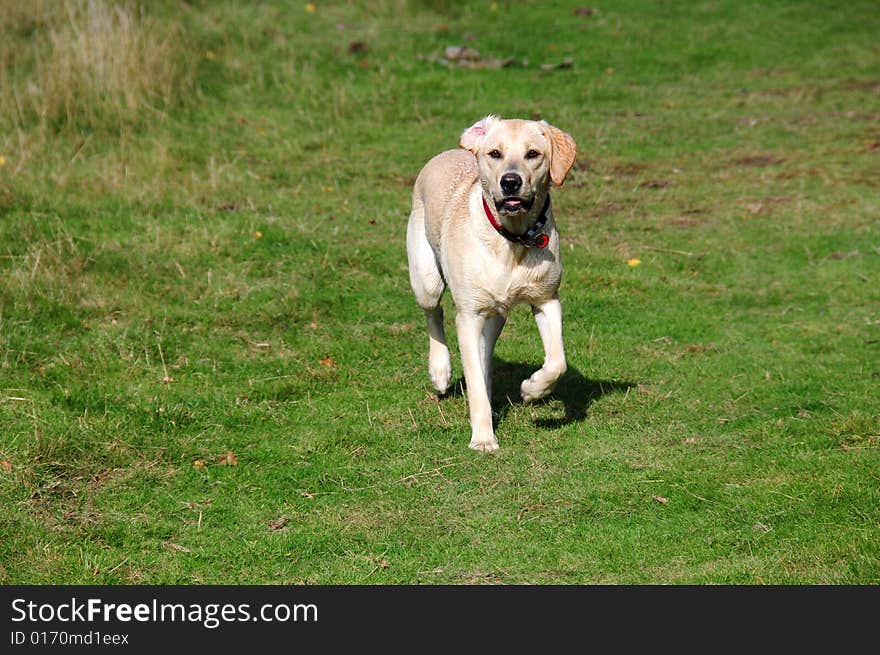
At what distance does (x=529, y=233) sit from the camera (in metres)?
6.96

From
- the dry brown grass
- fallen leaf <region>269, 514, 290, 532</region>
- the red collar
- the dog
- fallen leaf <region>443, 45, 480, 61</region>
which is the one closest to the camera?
fallen leaf <region>269, 514, 290, 532</region>

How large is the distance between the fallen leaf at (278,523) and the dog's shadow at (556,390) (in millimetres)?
1661

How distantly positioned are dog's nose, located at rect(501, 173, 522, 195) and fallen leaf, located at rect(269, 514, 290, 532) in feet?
7.13

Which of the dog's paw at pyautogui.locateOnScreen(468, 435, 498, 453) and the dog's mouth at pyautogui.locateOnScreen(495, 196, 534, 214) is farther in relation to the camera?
the dog's paw at pyautogui.locateOnScreen(468, 435, 498, 453)

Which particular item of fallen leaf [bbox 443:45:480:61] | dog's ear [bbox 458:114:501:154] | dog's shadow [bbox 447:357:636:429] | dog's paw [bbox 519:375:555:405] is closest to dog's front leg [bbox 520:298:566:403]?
dog's paw [bbox 519:375:555:405]

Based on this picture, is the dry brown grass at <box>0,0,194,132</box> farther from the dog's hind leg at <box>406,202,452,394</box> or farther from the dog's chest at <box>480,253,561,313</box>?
the dog's chest at <box>480,253,561,313</box>

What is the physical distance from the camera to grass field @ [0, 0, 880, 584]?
6.20 m

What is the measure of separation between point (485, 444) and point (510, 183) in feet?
5.19

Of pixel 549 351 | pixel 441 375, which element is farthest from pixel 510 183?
pixel 441 375

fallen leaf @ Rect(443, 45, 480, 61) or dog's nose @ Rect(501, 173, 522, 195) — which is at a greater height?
dog's nose @ Rect(501, 173, 522, 195)

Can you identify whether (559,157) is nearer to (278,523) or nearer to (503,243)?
(503,243)

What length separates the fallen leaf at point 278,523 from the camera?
6.37m

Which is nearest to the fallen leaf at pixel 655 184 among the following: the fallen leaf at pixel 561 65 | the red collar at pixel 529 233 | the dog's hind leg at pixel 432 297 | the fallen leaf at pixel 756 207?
the fallen leaf at pixel 756 207

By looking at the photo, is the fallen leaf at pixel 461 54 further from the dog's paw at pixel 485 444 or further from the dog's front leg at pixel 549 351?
the dog's paw at pixel 485 444
